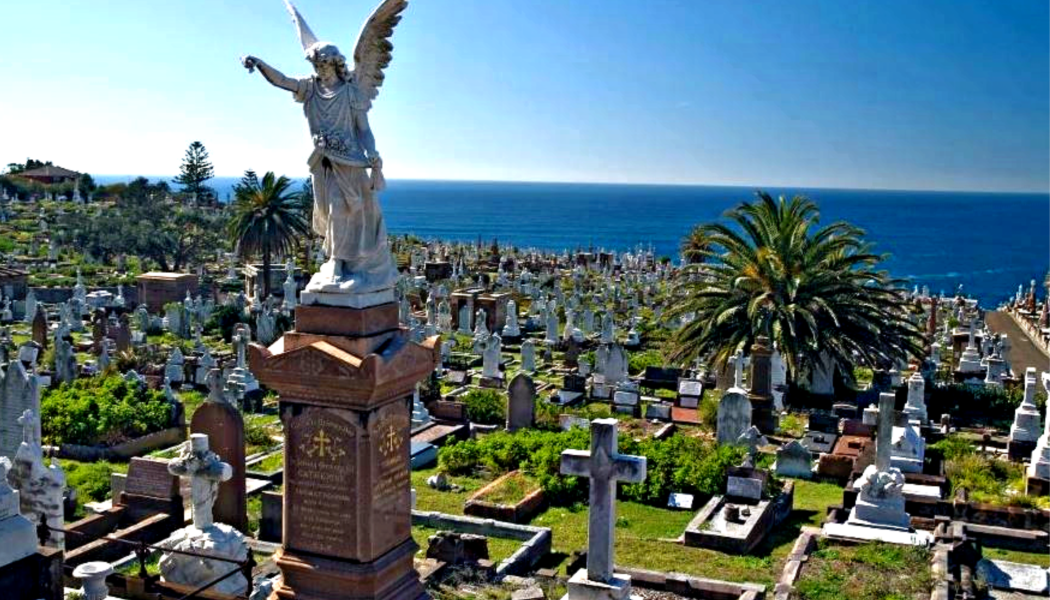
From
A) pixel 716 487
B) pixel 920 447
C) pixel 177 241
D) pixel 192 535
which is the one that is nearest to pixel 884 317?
pixel 920 447

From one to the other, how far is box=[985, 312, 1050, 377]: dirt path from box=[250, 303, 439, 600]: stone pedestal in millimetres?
23873

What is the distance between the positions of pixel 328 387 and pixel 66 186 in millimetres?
88452

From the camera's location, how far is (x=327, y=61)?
24.5ft

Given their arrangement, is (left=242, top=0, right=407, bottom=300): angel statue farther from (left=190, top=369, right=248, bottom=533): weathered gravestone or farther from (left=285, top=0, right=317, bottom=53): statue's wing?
(left=190, top=369, right=248, bottom=533): weathered gravestone

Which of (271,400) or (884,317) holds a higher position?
(884,317)

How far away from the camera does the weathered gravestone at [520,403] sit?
738 inches

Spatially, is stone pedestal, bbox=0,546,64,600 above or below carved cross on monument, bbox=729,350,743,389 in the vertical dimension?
above

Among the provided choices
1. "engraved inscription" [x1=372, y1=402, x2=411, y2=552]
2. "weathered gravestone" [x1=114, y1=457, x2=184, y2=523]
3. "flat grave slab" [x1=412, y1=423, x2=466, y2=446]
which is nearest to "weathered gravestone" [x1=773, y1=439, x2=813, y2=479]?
"flat grave slab" [x1=412, y1=423, x2=466, y2=446]

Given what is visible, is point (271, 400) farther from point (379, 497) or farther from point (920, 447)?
point (379, 497)

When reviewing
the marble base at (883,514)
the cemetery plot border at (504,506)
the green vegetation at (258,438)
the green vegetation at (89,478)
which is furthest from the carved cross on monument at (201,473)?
the marble base at (883,514)

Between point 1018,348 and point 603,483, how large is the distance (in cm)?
2923

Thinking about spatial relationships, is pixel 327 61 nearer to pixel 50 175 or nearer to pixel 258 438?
pixel 258 438

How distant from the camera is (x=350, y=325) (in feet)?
24.5

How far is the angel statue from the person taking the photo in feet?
24.6
